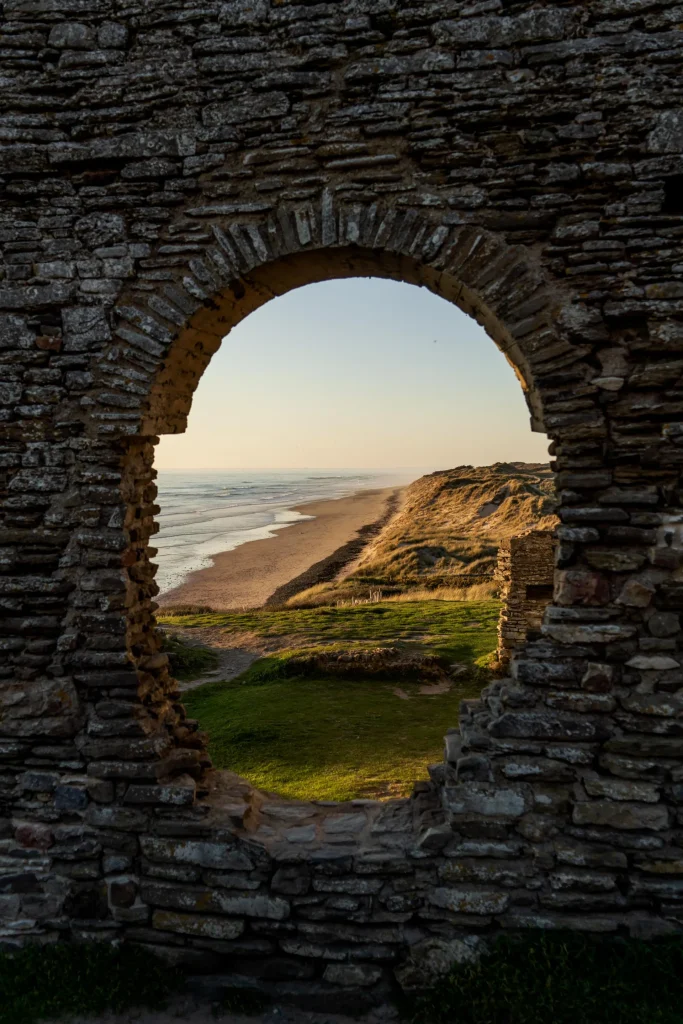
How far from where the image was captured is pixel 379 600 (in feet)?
61.0

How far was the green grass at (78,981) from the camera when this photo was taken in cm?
365

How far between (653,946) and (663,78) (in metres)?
4.86

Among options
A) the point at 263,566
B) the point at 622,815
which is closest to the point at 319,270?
the point at 622,815

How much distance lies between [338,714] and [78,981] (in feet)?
17.4

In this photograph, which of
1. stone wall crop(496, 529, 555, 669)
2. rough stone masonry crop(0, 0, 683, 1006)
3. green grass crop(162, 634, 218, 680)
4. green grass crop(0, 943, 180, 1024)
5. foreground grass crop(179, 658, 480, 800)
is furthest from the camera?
green grass crop(162, 634, 218, 680)

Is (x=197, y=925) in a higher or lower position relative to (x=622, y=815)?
lower

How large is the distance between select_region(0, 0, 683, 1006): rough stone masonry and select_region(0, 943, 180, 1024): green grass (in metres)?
0.12

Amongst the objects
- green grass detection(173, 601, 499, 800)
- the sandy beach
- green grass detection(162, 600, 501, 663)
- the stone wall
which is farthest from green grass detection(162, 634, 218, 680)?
the sandy beach

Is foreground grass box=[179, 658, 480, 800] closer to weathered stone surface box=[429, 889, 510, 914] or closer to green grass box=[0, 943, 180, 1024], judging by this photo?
green grass box=[0, 943, 180, 1024]

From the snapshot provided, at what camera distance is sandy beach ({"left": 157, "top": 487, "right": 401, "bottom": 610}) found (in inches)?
872

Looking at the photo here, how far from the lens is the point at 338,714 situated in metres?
8.89

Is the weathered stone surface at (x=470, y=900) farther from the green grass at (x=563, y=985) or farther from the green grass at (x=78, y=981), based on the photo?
the green grass at (x=78, y=981)

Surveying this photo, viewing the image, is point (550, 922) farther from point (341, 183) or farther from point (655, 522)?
point (341, 183)

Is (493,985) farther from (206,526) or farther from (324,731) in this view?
(206,526)
